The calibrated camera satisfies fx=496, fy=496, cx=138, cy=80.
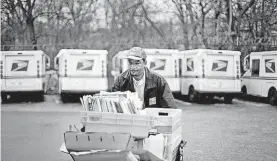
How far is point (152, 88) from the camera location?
6520mm

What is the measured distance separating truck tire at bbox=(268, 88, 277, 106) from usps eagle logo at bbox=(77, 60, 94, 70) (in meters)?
7.42

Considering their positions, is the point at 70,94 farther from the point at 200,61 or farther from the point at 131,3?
the point at 131,3

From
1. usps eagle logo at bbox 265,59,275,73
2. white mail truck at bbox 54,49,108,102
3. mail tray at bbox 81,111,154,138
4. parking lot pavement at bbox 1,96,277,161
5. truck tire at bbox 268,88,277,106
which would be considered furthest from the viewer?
white mail truck at bbox 54,49,108,102

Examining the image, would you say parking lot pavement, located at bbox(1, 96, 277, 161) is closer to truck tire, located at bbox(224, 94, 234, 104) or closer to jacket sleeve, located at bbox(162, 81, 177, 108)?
truck tire, located at bbox(224, 94, 234, 104)

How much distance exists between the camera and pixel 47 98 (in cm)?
2322

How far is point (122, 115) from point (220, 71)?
1596 centimetres

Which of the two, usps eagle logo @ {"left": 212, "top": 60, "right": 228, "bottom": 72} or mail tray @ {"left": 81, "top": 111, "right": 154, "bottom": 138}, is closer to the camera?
mail tray @ {"left": 81, "top": 111, "right": 154, "bottom": 138}

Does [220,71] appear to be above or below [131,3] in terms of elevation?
below

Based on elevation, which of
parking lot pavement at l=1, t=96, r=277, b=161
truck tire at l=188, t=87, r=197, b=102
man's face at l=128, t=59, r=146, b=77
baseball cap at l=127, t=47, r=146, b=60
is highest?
baseball cap at l=127, t=47, r=146, b=60

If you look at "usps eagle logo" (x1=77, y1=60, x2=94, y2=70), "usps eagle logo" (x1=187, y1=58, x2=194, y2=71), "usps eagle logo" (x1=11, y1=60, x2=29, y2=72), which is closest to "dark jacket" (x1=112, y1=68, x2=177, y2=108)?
"usps eagle logo" (x1=77, y1=60, x2=94, y2=70)

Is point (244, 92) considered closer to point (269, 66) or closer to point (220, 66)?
point (220, 66)

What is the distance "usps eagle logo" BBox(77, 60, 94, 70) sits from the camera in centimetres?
2077

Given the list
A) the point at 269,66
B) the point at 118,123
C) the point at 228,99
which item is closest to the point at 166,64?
the point at 228,99

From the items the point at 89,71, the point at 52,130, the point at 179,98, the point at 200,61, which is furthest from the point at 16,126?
the point at 179,98
